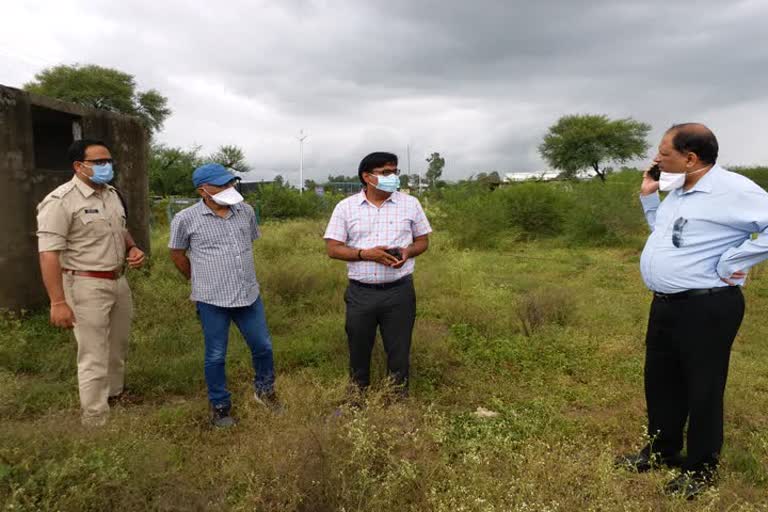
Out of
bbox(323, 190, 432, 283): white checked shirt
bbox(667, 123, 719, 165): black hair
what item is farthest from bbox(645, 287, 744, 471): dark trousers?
bbox(323, 190, 432, 283): white checked shirt

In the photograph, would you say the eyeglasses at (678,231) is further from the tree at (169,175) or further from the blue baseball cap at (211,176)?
the tree at (169,175)

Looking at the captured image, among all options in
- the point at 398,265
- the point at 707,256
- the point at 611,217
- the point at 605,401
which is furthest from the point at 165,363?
the point at 611,217

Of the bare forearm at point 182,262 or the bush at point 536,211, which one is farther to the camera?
the bush at point 536,211

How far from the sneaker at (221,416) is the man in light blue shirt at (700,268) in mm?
2237

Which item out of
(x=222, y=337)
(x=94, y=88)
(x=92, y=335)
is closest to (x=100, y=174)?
(x=92, y=335)

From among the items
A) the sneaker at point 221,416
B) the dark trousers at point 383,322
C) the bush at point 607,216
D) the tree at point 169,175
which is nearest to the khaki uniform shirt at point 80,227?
the sneaker at point 221,416

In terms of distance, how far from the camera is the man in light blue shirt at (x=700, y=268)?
222 cm

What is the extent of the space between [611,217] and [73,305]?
491 inches

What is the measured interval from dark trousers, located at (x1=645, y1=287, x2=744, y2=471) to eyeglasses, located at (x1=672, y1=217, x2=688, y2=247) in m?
0.26

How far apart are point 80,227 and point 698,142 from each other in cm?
322

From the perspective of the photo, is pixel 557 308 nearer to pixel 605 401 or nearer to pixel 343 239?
pixel 605 401

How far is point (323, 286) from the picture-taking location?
257 inches

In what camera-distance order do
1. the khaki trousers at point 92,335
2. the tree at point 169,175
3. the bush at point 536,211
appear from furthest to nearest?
the tree at point 169,175
the bush at point 536,211
the khaki trousers at point 92,335

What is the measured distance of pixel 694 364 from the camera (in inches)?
92.4
